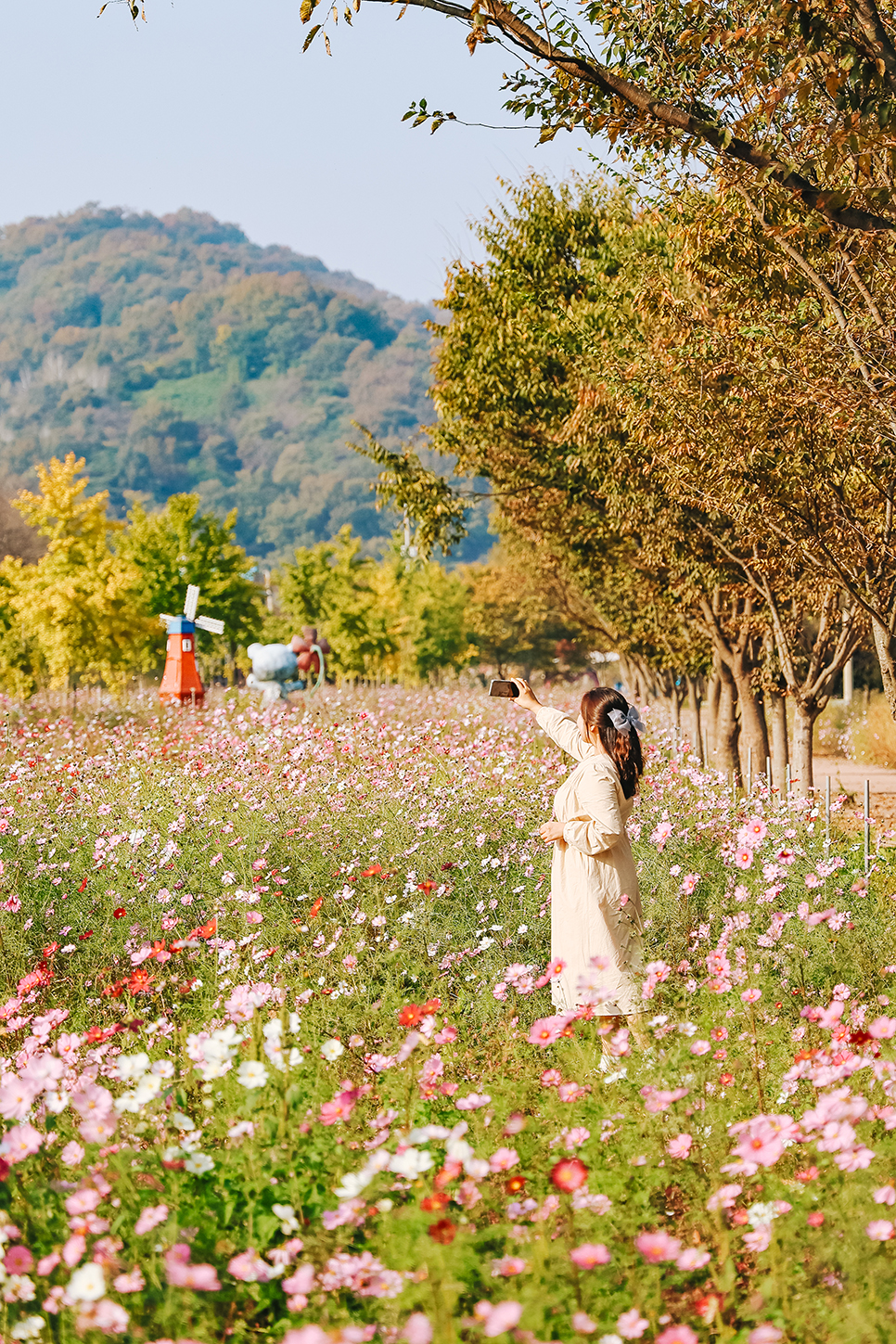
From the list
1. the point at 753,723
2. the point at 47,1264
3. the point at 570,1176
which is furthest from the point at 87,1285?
the point at 753,723

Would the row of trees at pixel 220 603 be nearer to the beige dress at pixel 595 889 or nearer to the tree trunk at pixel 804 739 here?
the tree trunk at pixel 804 739

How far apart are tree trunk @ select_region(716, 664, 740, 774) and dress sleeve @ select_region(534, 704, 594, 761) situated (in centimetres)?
775

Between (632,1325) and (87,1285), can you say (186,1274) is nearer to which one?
(87,1285)

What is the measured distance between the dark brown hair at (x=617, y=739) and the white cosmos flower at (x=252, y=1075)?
1.90 m

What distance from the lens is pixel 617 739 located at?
4.06 meters

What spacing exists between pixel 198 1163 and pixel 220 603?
3054 centimetres

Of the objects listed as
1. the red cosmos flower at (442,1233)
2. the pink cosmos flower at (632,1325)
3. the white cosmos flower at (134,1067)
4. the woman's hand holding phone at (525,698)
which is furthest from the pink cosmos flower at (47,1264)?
the woman's hand holding phone at (525,698)

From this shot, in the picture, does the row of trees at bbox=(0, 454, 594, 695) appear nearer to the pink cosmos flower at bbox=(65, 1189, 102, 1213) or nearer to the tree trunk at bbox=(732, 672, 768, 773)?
the tree trunk at bbox=(732, 672, 768, 773)

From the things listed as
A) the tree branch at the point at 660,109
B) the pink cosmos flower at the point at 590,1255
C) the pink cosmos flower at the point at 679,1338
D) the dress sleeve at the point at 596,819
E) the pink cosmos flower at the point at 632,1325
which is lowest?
the pink cosmos flower at the point at 632,1325

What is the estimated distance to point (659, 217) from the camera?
899 centimetres

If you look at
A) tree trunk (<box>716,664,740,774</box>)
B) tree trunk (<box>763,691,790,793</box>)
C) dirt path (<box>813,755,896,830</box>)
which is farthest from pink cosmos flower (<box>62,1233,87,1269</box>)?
tree trunk (<box>716,664,740,774</box>)

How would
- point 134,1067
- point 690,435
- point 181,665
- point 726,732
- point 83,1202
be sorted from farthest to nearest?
point 181,665, point 726,732, point 690,435, point 134,1067, point 83,1202

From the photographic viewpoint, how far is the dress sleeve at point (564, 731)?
4.38 m

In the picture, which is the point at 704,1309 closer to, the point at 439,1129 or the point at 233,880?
the point at 439,1129
